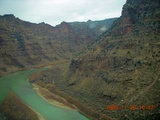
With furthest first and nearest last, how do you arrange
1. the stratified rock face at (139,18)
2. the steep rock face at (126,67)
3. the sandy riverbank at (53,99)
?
the stratified rock face at (139,18) < the sandy riverbank at (53,99) < the steep rock face at (126,67)

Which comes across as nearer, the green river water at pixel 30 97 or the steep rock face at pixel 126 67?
the steep rock face at pixel 126 67

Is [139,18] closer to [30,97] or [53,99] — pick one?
[53,99]

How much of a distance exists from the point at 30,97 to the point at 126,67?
41718mm

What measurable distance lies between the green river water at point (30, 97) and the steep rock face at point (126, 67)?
875 cm

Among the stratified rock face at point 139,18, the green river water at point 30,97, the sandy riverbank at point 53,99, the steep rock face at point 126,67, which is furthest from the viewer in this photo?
the stratified rock face at point 139,18

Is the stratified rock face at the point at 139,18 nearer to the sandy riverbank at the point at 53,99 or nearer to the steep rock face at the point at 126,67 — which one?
the steep rock face at the point at 126,67

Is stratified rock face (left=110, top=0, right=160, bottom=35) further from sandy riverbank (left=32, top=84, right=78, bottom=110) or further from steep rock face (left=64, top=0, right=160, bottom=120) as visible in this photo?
sandy riverbank (left=32, top=84, right=78, bottom=110)

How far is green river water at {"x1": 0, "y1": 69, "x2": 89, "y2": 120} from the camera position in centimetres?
7938

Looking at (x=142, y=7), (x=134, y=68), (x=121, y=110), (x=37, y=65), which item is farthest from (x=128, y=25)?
(x=37, y=65)

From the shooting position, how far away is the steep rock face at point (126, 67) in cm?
7281

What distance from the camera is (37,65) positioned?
617 ft

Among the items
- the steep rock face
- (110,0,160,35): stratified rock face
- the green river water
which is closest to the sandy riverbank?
the green river water

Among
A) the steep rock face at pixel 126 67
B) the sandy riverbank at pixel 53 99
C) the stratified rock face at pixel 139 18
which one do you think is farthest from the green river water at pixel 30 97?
the stratified rock face at pixel 139 18

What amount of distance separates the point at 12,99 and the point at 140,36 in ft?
180
